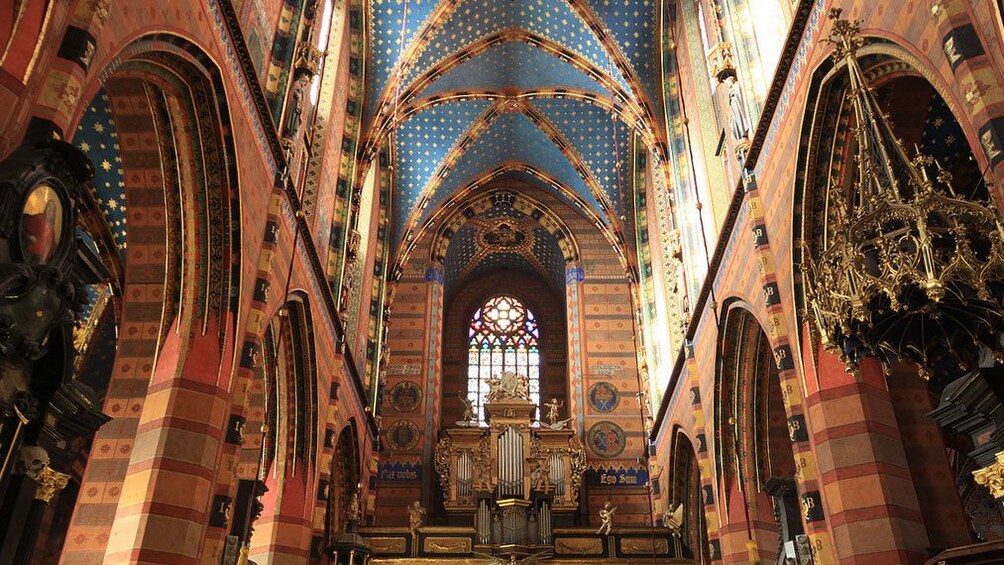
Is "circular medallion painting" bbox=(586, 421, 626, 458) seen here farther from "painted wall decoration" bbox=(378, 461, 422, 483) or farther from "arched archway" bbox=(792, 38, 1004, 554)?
"arched archway" bbox=(792, 38, 1004, 554)

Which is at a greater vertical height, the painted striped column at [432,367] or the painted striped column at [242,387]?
the painted striped column at [432,367]

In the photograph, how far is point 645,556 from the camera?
17438 millimetres

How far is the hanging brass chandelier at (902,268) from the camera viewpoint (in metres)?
5.90

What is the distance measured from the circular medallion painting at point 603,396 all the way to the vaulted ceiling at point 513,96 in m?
4.03

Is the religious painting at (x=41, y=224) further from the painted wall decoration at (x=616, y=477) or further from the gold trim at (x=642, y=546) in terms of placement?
the painted wall decoration at (x=616, y=477)

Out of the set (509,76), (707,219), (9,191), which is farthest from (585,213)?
(9,191)

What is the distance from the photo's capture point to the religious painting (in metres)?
5.11

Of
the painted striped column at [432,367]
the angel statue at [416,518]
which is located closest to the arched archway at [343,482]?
the angel statue at [416,518]

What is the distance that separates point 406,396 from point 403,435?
1080 mm

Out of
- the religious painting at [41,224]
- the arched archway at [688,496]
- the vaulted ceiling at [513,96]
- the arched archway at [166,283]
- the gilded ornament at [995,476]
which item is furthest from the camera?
the vaulted ceiling at [513,96]

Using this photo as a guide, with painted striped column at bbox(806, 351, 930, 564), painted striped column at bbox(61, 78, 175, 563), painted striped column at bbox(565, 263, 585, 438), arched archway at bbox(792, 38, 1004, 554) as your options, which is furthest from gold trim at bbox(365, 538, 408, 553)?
arched archway at bbox(792, 38, 1004, 554)

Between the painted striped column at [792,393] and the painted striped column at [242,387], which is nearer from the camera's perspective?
the painted striped column at [792,393]

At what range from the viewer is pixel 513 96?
21.4m

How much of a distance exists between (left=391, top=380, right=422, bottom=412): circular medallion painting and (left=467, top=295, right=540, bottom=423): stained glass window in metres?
2.59
